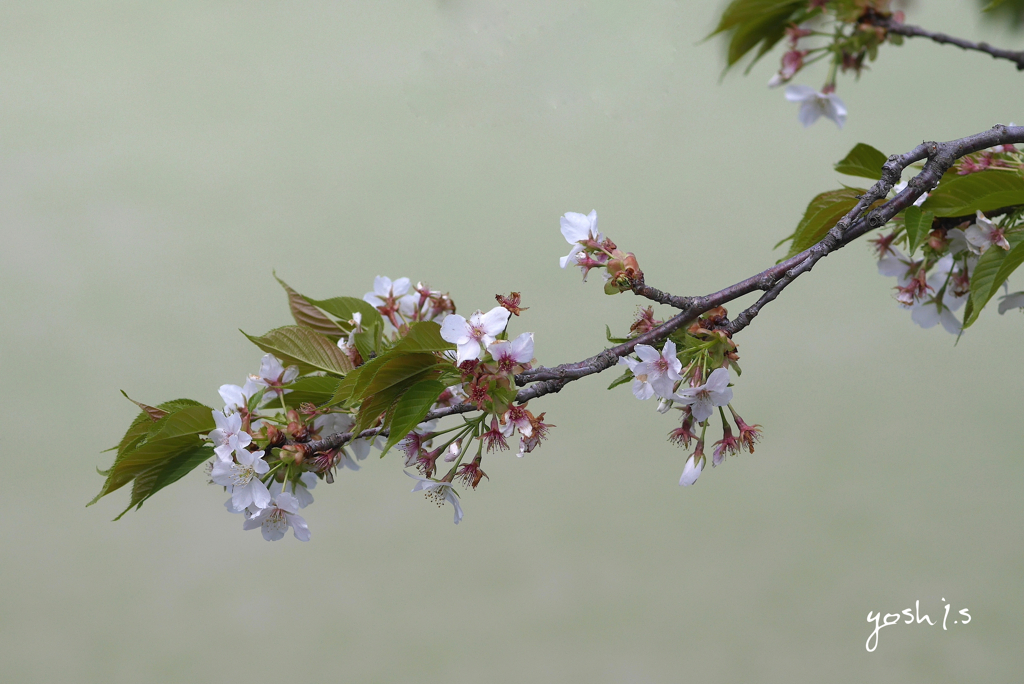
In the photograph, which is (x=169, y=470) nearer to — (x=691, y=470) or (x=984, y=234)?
(x=691, y=470)

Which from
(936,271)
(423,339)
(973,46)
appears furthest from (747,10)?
(936,271)

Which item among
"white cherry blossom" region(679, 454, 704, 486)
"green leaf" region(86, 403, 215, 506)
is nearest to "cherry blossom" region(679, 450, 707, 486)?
"white cherry blossom" region(679, 454, 704, 486)

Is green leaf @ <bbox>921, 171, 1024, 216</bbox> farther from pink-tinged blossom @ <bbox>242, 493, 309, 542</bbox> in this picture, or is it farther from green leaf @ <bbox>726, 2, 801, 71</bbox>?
pink-tinged blossom @ <bbox>242, 493, 309, 542</bbox>

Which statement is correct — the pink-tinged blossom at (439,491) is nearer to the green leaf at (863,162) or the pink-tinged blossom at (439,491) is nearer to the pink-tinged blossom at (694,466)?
the pink-tinged blossom at (694,466)

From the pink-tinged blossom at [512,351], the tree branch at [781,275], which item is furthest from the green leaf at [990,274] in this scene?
Answer: the pink-tinged blossom at [512,351]

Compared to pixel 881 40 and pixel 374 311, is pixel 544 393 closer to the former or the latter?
pixel 374 311

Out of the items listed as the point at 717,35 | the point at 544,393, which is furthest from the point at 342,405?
the point at 717,35

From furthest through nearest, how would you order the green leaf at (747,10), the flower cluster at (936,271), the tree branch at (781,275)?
the flower cluster at (936,271) < the tree branch at (781,275) < the green leaf at (747,10)
